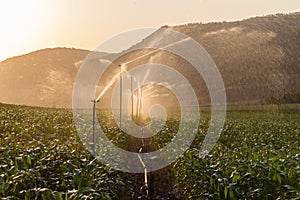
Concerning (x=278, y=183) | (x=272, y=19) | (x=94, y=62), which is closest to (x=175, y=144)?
(x=278, y=183)

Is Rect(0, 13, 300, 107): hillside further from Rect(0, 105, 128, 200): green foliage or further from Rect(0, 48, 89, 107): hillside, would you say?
Rect(0, 105, 128, 200): green foliage

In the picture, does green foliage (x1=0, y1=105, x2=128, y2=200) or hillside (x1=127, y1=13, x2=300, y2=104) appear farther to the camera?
hillside (x1=127, y1=13, x2=300, y2=104)

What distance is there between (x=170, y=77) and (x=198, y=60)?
7.27 m

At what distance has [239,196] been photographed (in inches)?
191

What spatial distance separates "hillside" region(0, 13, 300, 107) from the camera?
43438 mm

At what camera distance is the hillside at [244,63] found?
43438 millimetres

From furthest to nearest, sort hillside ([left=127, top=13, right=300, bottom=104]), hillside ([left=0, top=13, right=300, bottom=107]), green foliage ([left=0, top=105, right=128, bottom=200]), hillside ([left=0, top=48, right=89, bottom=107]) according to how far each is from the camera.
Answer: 1. hillside ([left=0, top=48, right=89, bottom=107])
2. hillside ([left=0, top=13, right=300, bottom=107])
3. hillside ([left=127, top=13, right=300, bottom=104])
4. green foliage ([left=0, top=105, right=128, bottom=200])

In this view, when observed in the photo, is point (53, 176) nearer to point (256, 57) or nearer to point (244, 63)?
point (244, 63)

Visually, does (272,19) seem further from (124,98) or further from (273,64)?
(124,98)

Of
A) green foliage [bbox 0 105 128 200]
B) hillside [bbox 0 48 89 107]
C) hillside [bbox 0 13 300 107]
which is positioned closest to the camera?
green foliage [bbox 0 105 128 200]

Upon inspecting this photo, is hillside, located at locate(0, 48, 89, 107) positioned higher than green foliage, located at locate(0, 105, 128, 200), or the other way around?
hillside, located at locate(0, 48, 89, 107)

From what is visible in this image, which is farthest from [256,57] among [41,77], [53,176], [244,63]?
[41,77]

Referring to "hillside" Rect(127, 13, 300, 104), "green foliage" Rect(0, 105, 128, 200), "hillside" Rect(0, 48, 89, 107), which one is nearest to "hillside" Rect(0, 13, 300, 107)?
"hillside" Rect(127, 13, 300, 104)

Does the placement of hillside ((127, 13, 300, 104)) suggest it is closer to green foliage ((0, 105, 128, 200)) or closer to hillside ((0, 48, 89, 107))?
green foliage ((0, 105, 128, 200))
